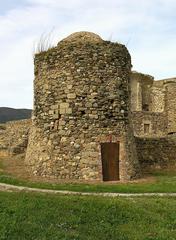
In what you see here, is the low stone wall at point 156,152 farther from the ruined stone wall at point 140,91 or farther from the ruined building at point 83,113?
the ruined stone wall at point 140,91

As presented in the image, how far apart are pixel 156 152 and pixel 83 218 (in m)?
12.2

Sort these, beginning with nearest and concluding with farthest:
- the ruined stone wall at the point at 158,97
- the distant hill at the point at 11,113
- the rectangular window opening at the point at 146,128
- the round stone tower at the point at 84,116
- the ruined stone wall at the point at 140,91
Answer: the round stone tower at the point at 84,116, the rectangular window opening at the point at 146,128, the ruined stone wall at the point at 158,97, the ruined stone wall at the point at 140,91, the distant hill at the point at 11,113

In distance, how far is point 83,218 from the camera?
9.62 m

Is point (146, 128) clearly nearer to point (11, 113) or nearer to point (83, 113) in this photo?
point (83, 113)

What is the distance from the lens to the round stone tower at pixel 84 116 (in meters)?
16.7

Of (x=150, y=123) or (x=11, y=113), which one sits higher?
(x=11, y=113)

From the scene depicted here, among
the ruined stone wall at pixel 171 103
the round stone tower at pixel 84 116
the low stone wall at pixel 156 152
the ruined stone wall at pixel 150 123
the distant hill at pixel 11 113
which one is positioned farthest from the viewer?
the distant hill at pixel 11 113

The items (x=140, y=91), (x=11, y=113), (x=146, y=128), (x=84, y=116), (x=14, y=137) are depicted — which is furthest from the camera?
(x=11, y=113)

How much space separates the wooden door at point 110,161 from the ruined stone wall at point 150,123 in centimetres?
1366

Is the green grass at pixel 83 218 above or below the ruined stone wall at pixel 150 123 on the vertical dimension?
below

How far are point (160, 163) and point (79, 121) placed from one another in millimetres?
6011

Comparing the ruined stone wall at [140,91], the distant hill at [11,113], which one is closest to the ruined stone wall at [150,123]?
the ruined stone wall at [140,91]

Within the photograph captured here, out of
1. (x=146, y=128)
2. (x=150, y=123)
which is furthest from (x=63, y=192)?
(x=150, y=123)

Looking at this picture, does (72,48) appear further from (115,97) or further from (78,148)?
(78,148)
